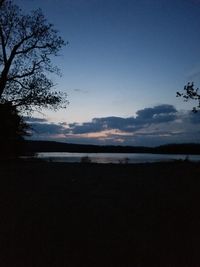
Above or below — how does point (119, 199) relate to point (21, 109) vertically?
below

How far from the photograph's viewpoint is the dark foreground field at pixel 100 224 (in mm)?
7809

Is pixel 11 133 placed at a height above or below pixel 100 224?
above

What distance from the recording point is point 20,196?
45.4 feet

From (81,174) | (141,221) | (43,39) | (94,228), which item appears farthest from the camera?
(43,39)

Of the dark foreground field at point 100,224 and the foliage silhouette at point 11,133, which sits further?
the foliage silhouette at point 11,133

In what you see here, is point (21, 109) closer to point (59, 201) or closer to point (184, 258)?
point (59, 201)

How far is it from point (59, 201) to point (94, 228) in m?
3.33

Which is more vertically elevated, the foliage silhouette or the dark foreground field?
the foliage silhouette

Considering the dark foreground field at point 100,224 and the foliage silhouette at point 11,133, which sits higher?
the foliage silhouette at point 11,133

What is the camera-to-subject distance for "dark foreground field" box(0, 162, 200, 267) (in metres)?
7.81

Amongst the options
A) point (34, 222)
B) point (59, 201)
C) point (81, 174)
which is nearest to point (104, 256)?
point (34, 222)

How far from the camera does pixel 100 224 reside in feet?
33.0

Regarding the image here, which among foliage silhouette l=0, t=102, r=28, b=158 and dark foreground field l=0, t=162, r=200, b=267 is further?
foliage silhouette l=0, t=102, r=28, b=158

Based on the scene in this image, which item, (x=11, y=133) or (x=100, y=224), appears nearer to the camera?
(x=100, y=224)
